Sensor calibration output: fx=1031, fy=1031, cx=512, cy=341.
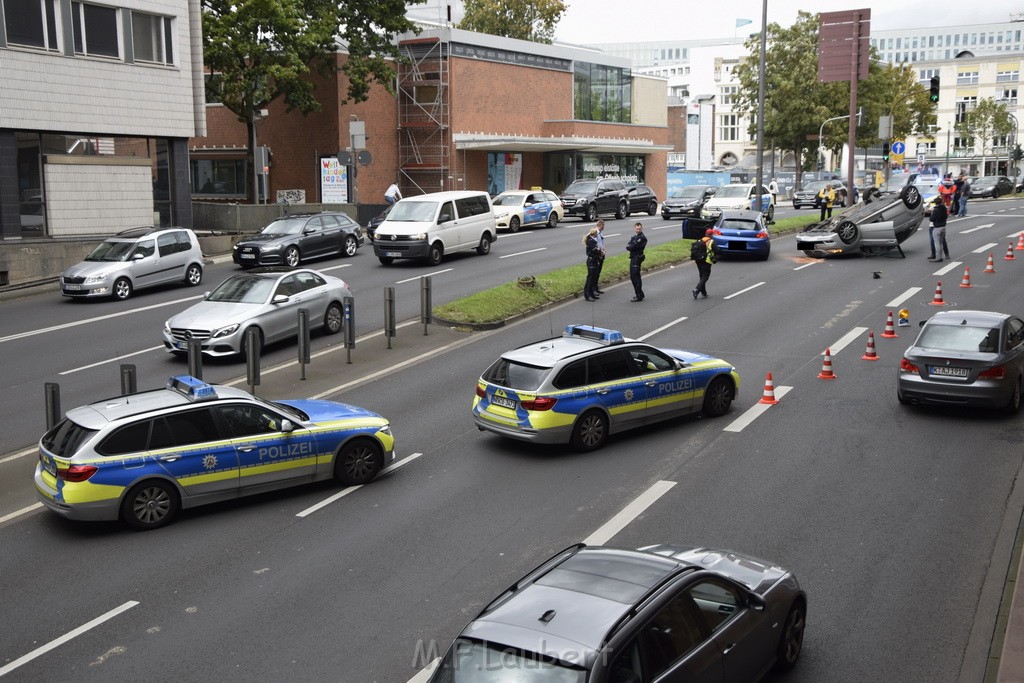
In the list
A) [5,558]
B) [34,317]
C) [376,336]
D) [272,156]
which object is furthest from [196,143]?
[5,558]

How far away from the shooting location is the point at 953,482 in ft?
39.8

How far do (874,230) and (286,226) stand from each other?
17.5 meters

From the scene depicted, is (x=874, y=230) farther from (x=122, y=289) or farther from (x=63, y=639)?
(x=63, y=639)

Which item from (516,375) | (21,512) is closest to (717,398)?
(516,375)

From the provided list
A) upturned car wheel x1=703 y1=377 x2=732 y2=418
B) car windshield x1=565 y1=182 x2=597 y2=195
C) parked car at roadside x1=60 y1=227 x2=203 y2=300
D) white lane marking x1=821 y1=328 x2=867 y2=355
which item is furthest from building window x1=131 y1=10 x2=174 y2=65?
upturned car wheel x1=703 y1=377 x2=732 y2=418

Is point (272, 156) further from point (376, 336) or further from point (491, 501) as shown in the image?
point (491, 501)

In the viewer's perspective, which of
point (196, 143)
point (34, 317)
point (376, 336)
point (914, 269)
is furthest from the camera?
point (196, 143)

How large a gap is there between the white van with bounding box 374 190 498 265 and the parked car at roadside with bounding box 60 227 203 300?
5.39 meters

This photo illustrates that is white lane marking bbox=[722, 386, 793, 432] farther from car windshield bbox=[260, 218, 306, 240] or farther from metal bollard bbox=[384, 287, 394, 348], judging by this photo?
car windshield bbox=[260, 218, 306, 240]

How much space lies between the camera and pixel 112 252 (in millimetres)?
26609

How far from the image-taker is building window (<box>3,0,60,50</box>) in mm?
28734

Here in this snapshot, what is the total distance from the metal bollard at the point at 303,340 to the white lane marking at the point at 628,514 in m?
7.91

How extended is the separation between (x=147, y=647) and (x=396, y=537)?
3.01m

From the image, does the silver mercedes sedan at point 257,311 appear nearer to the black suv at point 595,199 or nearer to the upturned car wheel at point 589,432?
the upturned car wheel at point 589,432
